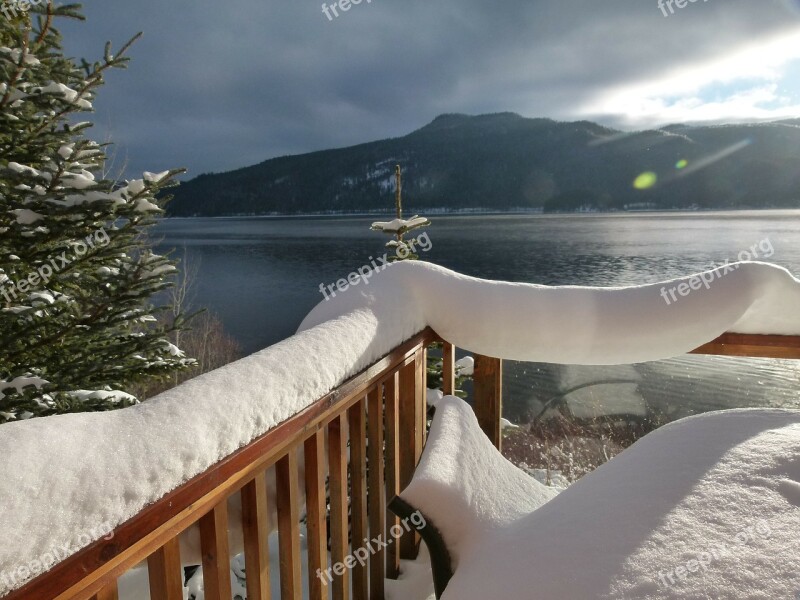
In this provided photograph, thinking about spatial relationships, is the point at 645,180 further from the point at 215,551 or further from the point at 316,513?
the point at 215,551

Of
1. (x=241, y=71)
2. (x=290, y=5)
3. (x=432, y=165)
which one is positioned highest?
(x=241, y=71)

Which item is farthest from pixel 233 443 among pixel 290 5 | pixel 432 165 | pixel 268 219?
pixel 268 219

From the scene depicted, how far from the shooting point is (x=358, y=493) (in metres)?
1.57

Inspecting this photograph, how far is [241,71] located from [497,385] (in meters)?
63.3

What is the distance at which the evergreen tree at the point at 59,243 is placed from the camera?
8.84 feet

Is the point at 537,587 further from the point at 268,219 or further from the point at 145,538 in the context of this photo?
the point at 268,219

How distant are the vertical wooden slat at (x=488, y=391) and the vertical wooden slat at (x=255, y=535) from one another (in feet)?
4.61

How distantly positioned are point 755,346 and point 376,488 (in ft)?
5.18

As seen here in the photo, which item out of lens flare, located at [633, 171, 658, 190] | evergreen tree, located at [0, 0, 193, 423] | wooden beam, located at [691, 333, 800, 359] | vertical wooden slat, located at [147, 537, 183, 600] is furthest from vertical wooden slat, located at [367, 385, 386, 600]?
lens flare, located at [633, 171, 658, 190]

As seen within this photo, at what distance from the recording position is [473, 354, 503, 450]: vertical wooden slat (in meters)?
2.25

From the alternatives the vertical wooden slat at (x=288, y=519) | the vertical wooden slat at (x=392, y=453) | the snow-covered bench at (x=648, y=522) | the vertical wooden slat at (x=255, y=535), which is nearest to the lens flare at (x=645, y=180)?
the vertical wooden slat at (x=392, y=453)

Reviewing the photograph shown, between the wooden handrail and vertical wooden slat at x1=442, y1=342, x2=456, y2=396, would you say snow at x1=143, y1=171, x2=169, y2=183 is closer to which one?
vertical wooden slat at x1=442, y1=342, x2=456, y2=396

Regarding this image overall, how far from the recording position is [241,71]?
56688 millimetres

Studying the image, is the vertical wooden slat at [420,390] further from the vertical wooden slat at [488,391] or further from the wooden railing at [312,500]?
the vertical wooden slat at [488,391]
